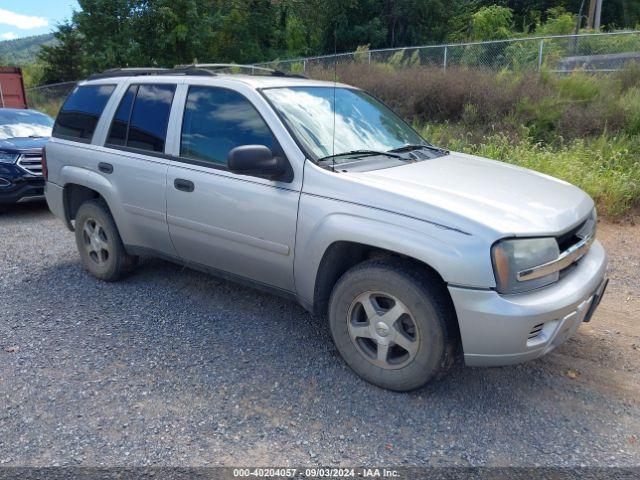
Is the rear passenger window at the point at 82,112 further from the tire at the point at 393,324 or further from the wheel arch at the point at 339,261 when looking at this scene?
the tire at the point at 393,324

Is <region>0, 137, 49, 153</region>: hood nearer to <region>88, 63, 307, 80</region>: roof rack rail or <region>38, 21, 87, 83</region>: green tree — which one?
<region>88, 63, 307, 80</region>: roof rack rail

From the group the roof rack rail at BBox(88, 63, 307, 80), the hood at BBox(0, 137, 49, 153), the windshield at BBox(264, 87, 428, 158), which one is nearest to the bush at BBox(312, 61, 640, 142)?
the windshield at BBox(264, 87, 428, 158)

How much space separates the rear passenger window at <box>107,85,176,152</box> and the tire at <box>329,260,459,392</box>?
203 centimetres

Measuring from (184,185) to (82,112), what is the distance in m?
1.79

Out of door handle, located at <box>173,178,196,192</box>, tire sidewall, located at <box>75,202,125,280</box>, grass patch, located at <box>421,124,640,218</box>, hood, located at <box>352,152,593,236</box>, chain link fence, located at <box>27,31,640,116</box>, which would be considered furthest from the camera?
chain link fence, located at <box>27,31,640,116</box>

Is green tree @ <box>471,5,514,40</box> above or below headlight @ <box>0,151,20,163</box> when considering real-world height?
above

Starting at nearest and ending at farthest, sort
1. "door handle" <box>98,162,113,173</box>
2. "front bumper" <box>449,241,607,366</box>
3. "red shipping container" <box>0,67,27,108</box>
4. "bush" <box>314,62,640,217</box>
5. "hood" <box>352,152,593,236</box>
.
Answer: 1. "front bumper" <box>449,241,607,366</box>
2. "hood" <box>352,152,593,236</box>
3. "door handle" <box>98,162,113,173</box>
4. "bush" <box>314,62,640,217</box>
5. "red shipping container" <box>0,67,27,108</box>

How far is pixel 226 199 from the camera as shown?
3725mm

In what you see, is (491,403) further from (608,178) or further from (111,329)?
(608,178)

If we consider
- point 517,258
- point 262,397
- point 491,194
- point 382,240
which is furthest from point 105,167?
point 517,258

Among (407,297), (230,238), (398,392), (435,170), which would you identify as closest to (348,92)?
(435,170)

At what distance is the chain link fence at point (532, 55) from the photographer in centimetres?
1124

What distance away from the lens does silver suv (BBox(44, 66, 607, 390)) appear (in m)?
2.82

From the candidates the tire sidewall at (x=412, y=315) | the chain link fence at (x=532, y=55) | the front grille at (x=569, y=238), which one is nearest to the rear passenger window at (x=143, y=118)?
the tire sidewall at (x=412, y=315)
